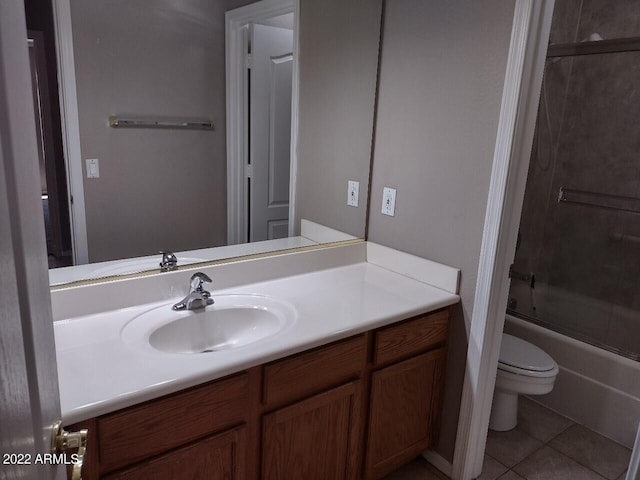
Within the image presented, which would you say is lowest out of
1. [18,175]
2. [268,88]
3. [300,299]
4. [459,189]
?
[300,299]

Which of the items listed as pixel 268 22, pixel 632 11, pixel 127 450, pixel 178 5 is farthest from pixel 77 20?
pixel 632 11

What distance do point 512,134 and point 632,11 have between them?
1.76 metres

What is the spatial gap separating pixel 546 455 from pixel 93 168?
2232 mm

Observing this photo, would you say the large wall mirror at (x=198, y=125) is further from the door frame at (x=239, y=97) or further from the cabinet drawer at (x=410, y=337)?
the cabinet drawer at (x=410, y=337)

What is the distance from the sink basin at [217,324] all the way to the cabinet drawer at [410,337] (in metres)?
0.33

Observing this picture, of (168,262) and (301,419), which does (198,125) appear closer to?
(168,262)

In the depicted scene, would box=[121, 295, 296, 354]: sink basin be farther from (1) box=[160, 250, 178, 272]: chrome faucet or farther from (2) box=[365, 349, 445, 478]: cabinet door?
(2) box=[365, 349, 445, 478]: cabinet door

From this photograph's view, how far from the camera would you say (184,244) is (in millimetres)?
1747

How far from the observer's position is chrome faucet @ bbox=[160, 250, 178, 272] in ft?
5.53

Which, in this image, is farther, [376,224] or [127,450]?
[376,224]

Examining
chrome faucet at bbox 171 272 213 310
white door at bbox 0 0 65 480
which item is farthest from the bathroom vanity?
white door at bbox 0 0 65 480

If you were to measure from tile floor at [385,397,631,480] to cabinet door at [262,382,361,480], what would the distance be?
1.58 ft

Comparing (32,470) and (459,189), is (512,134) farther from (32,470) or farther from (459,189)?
(32,470)

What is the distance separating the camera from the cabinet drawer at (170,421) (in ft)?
3.67
